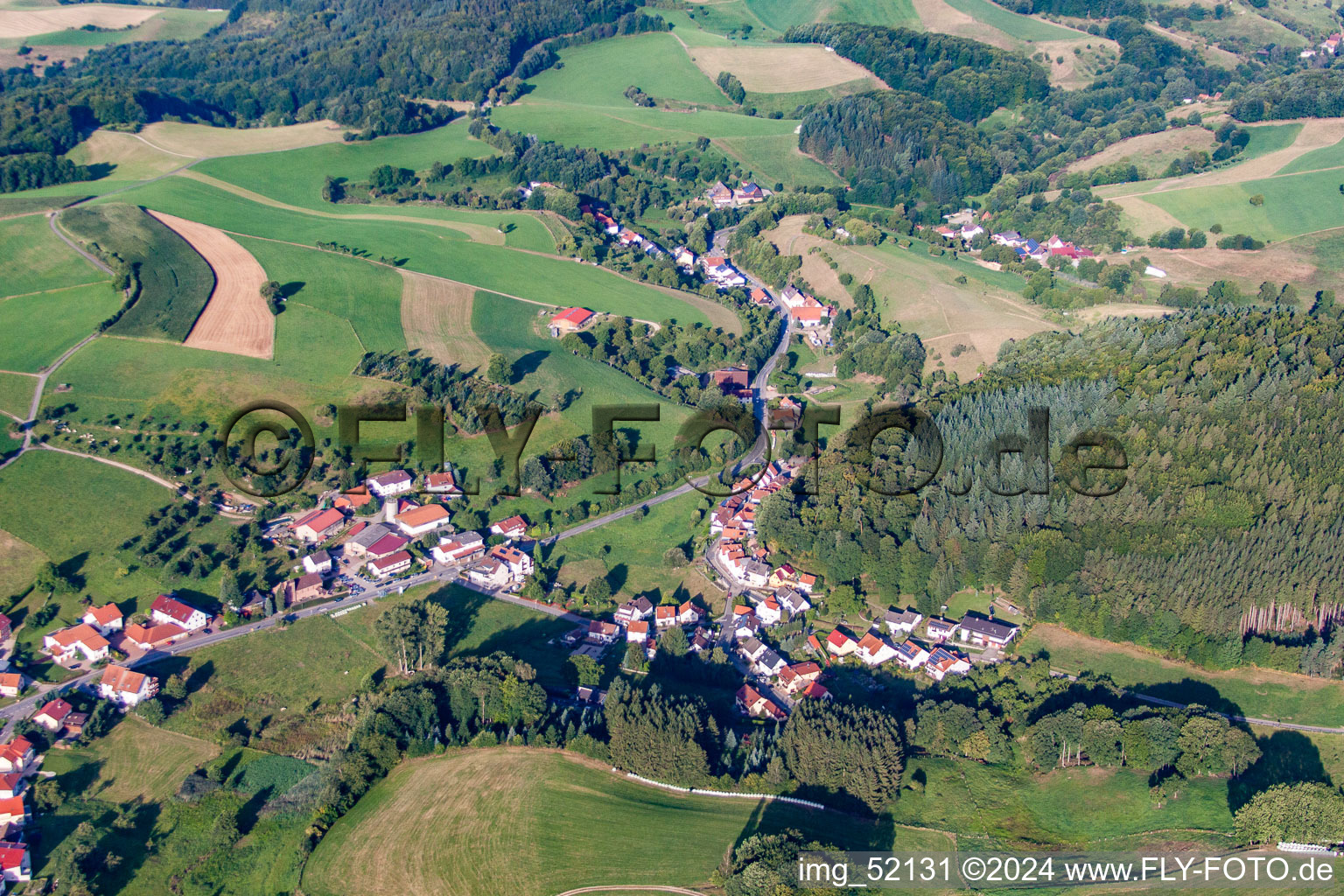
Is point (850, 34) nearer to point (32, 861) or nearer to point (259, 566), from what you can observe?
point (259, 566)

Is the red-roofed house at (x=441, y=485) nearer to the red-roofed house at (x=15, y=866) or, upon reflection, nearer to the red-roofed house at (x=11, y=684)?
the red-roofed house at (x=11, y=684)

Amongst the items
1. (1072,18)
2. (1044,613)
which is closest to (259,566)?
(1044,613)

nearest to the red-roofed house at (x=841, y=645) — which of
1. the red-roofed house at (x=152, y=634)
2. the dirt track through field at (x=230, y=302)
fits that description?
the red-roofed house at (x=152, y=634)

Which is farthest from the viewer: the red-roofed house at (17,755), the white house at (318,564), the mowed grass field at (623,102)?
the mowed grass field at (623,102)

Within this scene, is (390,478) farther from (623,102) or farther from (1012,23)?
(1012,23)

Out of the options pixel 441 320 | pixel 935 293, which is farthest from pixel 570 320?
pixel 935 293

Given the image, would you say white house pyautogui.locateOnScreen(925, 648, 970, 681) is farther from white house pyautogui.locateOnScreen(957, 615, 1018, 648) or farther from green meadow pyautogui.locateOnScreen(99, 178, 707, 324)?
green meadow pyautogui.locateOnScreen(99, 178, 707, 324)

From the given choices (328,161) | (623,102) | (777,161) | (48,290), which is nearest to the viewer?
(48,290)
